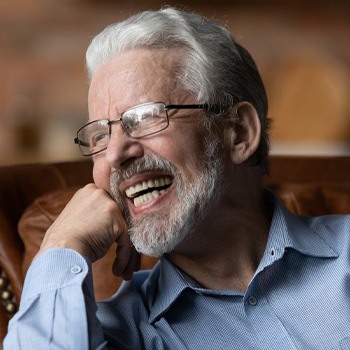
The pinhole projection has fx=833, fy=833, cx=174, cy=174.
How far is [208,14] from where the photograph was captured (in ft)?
13.5

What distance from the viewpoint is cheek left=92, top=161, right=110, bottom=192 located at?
1.66 m

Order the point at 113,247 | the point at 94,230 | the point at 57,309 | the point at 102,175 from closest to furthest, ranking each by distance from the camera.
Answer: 1. the point at 57,309
2. the point at 94,230
3. the point at 102,175
4. the point at 113,247

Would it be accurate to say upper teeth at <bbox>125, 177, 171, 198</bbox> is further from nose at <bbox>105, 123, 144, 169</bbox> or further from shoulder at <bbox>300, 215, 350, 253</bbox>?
shoulder at <bbox>300, 215, 350, 253</bbox>

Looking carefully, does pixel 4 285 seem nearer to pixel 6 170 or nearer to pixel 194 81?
pixel 6 170

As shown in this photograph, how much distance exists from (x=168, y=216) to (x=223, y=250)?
0.52ft

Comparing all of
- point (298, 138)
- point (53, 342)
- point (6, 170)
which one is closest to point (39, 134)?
Answer: point (298, 138)

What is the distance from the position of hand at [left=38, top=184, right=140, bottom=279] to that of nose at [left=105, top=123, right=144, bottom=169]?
8 centimetres

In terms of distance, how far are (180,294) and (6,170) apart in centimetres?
66

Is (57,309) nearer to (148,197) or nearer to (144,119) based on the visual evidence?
(148,197)

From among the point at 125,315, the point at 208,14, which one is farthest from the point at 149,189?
the point at 208,14

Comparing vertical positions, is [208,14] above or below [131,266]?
below

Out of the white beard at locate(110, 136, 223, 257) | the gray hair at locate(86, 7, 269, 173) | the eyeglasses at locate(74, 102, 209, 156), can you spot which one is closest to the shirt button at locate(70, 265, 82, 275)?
the white beard at locate(110, 136, 223, 257)

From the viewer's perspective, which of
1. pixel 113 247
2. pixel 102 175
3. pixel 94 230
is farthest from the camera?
pixel 113 247

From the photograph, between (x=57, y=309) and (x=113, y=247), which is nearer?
(x=57, y=309)
